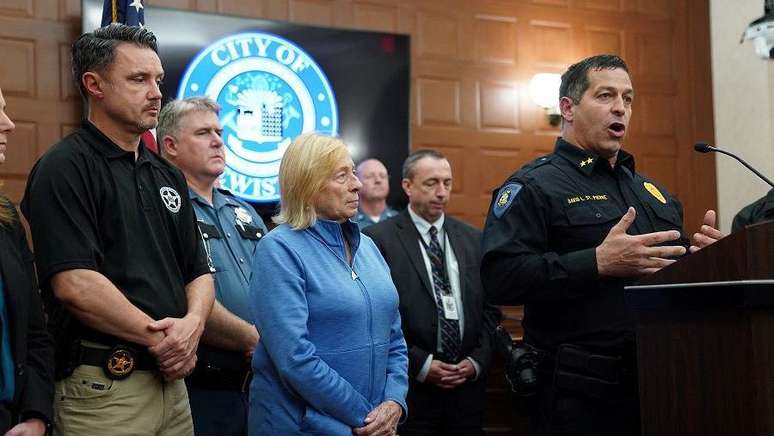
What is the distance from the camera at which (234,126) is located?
5480 millimetres

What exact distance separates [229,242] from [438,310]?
1.09 meters

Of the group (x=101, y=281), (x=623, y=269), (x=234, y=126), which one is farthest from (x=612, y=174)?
(x=234, y=126)

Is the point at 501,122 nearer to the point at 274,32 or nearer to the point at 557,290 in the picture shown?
→ the point at 274,32

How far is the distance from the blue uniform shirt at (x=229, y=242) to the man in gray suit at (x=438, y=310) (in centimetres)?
84

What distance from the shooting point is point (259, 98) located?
5559mm

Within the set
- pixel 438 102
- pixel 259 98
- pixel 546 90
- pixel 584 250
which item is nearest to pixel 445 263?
pixel 584 250

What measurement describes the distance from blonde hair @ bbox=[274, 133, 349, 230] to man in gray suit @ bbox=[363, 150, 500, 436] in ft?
4.58

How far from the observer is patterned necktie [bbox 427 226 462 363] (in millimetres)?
3896

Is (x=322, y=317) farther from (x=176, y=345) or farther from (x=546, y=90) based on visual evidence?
(x=546, y=90)

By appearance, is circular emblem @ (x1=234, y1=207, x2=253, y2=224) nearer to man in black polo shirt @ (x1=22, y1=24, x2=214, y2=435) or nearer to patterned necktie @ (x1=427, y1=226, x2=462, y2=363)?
man in black polo shirt @ (x1=22, y1=24, x2=214, y2=435)

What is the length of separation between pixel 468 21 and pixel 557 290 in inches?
163

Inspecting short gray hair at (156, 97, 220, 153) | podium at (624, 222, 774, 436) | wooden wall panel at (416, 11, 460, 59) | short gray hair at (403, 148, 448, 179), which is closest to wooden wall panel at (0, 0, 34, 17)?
short gray hair at (156, 97, 220, 153)

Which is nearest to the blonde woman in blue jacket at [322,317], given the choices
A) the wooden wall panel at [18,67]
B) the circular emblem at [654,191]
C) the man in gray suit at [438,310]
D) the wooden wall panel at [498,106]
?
the circular emblem at [654,191]

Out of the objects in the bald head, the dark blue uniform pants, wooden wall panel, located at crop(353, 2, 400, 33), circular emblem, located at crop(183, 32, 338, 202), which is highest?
wooden wall panel, located at crop(353, 2, 400, 33)
